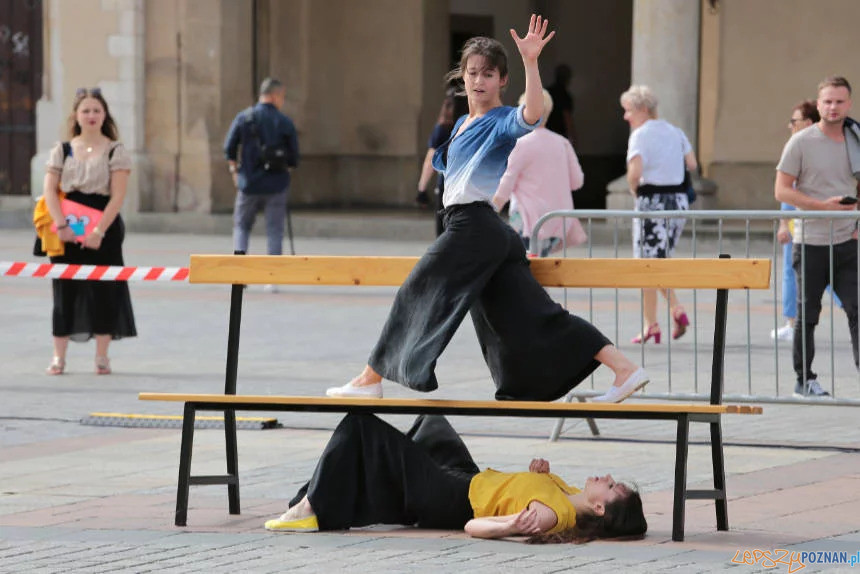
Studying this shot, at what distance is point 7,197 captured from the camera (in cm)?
2612

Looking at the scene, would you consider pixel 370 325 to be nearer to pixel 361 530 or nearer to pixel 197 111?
pixel 361 530

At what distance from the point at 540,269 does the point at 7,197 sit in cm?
2042

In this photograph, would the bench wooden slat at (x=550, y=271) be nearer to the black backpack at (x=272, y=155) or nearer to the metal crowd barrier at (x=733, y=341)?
the metal crowd barrier at (x=733, y=341)

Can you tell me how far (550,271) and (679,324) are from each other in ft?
20.0

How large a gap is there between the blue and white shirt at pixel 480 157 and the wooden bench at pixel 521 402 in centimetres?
33

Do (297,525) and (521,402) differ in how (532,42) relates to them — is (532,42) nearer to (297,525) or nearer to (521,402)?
(521,402)

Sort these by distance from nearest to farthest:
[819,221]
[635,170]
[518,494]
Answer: [518,494]
[819,221]
[635,170]

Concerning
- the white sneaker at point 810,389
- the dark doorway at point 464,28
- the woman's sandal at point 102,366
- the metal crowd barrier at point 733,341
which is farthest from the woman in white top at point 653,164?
the dark doorway at point 464,28

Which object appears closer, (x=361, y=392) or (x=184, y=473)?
(x=184, y=473)

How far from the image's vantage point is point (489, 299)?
6.61m

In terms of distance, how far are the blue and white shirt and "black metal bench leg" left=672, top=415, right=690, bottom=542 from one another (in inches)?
42.5

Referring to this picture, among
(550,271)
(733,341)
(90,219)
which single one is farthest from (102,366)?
(550,271)

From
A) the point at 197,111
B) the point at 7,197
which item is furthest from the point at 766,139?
the point at 7,197

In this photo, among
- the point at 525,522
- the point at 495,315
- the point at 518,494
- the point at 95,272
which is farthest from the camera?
the point at 95,272
